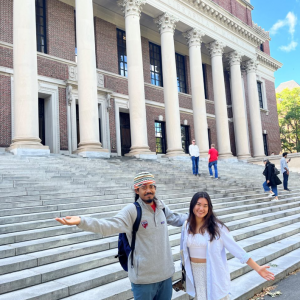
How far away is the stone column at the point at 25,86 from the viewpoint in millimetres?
13266

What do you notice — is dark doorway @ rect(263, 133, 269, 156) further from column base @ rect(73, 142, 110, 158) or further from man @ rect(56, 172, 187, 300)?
man @ rect(56, 172, 187, 300)

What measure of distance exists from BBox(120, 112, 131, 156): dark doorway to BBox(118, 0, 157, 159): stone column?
4.50m

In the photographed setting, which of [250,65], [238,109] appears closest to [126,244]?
[238,109]

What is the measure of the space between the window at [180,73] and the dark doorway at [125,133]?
6730 millimetres

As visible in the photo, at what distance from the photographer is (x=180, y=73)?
91.1 feet

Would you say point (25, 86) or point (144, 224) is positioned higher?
point (25, 86)

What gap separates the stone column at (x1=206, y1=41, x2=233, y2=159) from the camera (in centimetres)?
Result: 2428

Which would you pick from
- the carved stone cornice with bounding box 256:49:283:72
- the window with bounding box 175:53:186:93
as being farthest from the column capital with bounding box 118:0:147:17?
the carved stone cornice with bounding box 256:49:283:72

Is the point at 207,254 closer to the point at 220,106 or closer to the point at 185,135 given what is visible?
the point at 220,106

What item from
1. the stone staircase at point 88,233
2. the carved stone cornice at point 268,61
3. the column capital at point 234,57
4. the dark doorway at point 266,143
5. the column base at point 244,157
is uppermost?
the carved stone cornice at point 268,61

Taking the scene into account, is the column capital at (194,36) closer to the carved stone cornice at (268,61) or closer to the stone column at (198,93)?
the stone column at (198,93)

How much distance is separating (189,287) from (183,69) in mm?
26661

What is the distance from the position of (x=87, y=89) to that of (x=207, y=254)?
543 inches

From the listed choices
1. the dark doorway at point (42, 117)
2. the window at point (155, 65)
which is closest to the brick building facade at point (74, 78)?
the dark doorway at point (42, 117)
